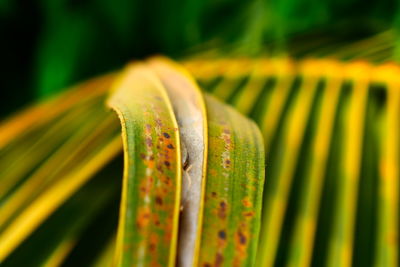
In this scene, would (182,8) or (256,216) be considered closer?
(256,216)

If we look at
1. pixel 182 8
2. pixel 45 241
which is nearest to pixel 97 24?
pixel 182 8

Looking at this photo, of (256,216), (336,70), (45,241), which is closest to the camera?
(256,216)

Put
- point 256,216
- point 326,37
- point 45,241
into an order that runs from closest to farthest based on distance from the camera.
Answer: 1. point 256,216
2. point 45,241
3. point 326,37

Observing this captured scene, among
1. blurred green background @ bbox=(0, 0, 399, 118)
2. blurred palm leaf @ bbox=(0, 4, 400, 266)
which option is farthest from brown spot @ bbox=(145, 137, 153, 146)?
blurred green background @ bbox=(0, 0, 399, 118)

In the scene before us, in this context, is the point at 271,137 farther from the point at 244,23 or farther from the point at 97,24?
the point at 97,24

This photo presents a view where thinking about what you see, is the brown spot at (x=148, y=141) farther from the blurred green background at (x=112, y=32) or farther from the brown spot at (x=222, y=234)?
the blurred green background at (x=112, y=32)

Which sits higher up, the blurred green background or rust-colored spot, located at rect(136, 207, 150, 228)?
the blurred green background

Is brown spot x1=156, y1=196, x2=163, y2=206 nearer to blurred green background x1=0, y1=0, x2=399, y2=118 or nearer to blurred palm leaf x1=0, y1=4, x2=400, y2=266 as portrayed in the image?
blurred palm leaf x1=0, y1=4, x2=400, y2=266

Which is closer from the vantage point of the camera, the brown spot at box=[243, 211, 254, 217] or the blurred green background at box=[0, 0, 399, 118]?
the brown spot at box=[243, 211, 254, 217]
